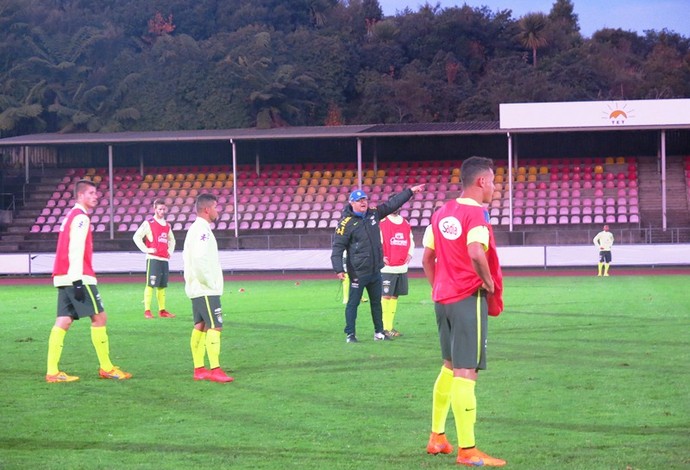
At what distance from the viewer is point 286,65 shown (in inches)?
2623

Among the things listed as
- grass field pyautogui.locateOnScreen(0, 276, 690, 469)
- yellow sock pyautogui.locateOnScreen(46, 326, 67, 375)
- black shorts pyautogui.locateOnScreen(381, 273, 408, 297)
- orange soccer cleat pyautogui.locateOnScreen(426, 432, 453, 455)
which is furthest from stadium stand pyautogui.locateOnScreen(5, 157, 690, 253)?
orange soccer cleat pyautogui.locateOnScreen(426, 432, 453, 455)

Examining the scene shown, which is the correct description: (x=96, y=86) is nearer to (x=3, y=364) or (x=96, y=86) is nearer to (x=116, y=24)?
(x=116, y=24)

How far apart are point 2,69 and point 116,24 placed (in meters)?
10.4

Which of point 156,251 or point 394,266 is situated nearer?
point 394,266

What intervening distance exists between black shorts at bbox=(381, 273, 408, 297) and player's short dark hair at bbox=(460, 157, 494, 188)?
8.75 metres

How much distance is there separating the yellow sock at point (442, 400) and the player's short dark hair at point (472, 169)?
4.49ft

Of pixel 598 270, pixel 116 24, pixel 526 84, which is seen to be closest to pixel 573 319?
pixel 598 270

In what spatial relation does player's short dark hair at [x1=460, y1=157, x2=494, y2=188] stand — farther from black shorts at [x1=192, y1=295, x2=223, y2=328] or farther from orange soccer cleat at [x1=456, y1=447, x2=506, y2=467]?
black shorts at [x1=192, y1=295, x2=223, y2=328]

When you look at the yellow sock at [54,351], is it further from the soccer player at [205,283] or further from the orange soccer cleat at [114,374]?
the soccer player at [205,283]

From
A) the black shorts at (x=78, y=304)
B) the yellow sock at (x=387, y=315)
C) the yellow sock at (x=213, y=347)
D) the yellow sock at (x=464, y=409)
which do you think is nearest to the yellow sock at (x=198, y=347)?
A: the yellow sock at (x=213, y=347)

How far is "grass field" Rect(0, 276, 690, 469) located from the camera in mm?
7648

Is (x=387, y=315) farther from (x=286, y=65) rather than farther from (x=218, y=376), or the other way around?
(x=286, y=65)

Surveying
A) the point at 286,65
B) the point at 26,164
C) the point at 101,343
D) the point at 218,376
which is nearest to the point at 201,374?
the point at 218,376

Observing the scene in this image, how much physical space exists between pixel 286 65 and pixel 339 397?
57.9m
